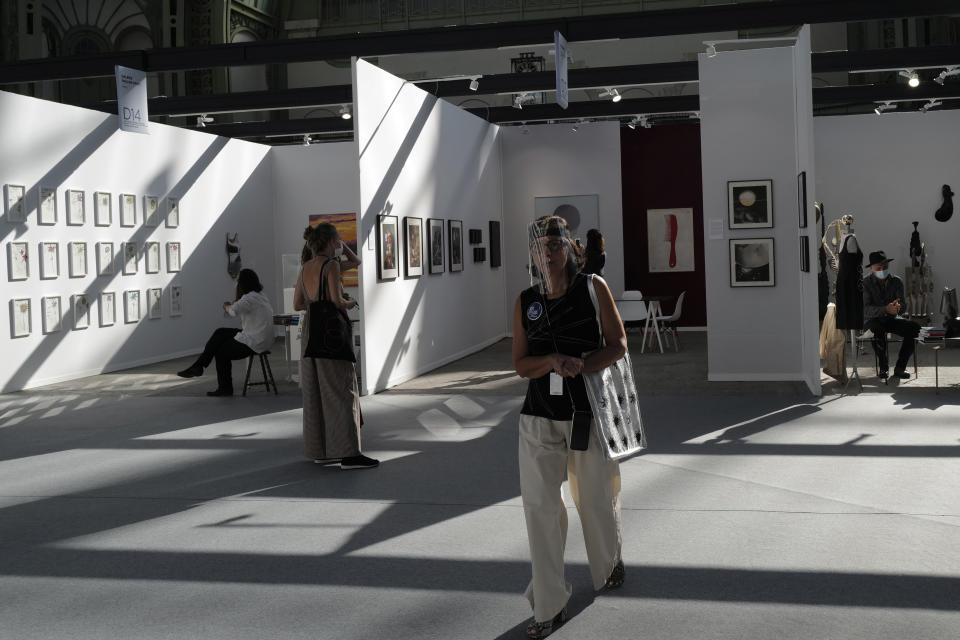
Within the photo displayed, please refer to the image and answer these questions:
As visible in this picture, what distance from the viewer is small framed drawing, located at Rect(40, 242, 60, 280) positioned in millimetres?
12211

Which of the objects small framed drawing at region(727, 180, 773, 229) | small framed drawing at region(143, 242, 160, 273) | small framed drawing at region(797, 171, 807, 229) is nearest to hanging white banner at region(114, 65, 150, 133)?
small framed drawing at region(143, 242, 160, 273)

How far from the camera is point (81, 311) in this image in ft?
42.8

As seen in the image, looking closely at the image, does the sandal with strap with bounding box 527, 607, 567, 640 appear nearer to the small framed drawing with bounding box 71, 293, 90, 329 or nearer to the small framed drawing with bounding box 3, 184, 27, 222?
the small framed drawing with bounding box 3, 184, 27, 222

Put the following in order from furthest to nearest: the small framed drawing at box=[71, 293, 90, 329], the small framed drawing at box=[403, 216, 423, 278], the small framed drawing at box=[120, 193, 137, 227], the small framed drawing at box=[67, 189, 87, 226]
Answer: the small framed drawing at box=[120, 193, 137, 227]
the small framed drawing at box=[71, 293, 90, 329]
the small framed drawing at box=[67, 189, 87, 226]
the small framed drawing at box=[403, 216, 423, 278]

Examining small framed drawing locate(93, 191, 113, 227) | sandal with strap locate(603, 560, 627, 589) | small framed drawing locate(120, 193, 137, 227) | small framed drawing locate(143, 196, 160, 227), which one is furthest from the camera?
small framed drawing locate(143, 196, 160, 227)

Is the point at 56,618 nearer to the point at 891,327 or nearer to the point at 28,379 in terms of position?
the point at 28,379

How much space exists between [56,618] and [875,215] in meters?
16.2

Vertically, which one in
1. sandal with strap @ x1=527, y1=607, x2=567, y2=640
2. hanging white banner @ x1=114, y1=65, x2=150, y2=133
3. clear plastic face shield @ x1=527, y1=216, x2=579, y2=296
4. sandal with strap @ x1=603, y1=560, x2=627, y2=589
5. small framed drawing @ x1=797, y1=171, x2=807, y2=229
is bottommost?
sandal with strap @ x1=527, y1=607, x2=567, y2=640

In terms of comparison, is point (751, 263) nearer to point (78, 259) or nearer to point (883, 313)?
point (883, 313)

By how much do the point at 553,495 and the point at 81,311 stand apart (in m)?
10.7

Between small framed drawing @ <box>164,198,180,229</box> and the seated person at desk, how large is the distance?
9955mm

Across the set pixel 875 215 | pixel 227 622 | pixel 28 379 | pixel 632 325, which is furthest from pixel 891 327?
pixel 28 379

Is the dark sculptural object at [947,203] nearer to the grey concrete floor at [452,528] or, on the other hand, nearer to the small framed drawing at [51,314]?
the grey concrete floor at [452,528]

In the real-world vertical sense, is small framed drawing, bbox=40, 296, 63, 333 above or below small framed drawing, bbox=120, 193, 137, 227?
below
